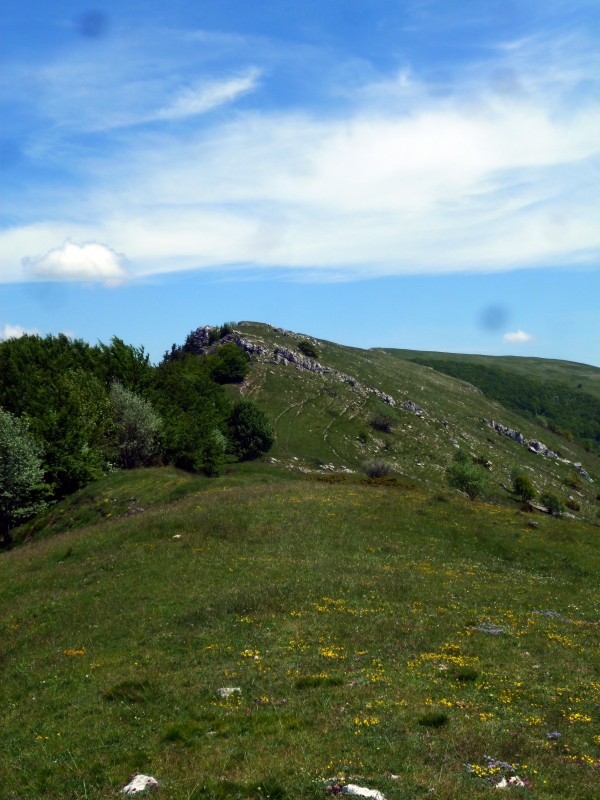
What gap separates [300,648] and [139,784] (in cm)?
944

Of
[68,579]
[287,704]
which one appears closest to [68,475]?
[68,579]

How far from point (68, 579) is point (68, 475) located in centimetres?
3384

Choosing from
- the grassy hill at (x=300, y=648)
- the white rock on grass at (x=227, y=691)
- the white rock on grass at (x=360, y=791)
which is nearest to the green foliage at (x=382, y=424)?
the grassy hill at (x=300, y=648)

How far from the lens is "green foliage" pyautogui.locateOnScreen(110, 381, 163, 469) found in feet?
268

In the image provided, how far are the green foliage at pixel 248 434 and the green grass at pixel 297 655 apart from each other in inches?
2954

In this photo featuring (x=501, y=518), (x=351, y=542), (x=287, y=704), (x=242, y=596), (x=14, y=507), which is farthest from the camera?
(x=14, y=507)

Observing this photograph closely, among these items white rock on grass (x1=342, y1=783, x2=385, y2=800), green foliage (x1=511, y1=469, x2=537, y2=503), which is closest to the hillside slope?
green foliage (x1=511, y1=469, x2=537, y2=503)

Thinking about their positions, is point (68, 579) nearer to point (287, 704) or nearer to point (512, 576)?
point (287, 704)

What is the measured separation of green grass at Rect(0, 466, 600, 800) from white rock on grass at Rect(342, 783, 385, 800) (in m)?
0.30

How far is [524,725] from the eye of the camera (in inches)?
611

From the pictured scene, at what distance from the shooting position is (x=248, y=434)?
12144 cm

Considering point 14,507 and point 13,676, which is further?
point 14,507

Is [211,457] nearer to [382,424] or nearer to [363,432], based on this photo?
[363,432]

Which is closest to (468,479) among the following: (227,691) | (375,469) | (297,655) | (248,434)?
(375,469)
